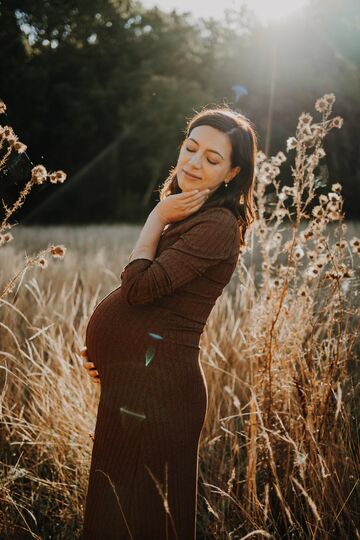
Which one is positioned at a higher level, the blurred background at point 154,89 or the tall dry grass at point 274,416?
the blurred background at point 154,89

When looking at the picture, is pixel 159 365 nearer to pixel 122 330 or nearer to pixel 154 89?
pixel 122 330

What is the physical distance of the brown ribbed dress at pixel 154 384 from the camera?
1.74m

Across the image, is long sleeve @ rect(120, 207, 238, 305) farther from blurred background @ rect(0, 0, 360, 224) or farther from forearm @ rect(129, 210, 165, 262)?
blurred background @ rect(0, 0, 360, 224)

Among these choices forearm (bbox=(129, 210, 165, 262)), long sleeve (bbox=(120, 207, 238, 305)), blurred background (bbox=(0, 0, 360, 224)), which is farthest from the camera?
blurred background (bbox=(0, 0, 360, 224))

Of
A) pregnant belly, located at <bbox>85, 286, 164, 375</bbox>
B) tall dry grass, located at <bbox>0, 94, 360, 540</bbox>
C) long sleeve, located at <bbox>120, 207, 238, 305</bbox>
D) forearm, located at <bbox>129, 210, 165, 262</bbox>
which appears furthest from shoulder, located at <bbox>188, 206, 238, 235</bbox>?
tall dry grass, located at <bbox>0, 94, 360, 540</bbox>

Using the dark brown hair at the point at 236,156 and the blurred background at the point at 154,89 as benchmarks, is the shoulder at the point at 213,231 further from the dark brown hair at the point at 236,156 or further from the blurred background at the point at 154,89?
the blurred background at the point at 154,89

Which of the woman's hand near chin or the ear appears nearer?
the woman's hand near chin

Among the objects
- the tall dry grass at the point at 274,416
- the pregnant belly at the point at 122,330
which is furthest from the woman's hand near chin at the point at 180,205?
the tall dry grass at the point at 274,416

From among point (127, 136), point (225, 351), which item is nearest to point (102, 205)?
point (127, 136)

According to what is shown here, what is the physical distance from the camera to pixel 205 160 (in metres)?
1.93

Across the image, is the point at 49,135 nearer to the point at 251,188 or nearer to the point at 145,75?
the point at 145,75

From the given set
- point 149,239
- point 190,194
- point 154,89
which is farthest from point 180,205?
point 154,89

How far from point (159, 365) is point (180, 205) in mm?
527

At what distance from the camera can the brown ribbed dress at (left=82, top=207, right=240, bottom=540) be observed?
1.74 metres
